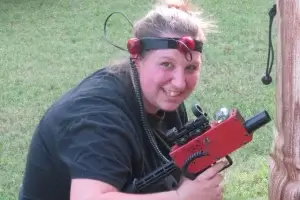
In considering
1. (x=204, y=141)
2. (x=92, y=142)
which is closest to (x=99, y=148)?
(x=92, y=142)

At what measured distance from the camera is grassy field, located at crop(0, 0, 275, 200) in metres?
4.69

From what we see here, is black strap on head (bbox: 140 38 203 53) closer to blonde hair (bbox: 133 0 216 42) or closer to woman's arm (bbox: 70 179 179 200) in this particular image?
blonde hair (bbox: 133 0 216 42)

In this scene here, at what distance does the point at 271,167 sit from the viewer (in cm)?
179

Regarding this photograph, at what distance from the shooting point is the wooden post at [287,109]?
1.55m

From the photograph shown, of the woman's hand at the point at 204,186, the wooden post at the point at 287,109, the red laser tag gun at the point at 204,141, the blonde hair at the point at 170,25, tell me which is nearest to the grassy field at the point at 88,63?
the blonde hair at the point at 170,25

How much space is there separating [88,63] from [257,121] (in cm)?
558

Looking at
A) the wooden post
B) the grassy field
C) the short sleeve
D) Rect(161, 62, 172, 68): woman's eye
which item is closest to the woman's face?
Rect(161, 62, 172, 68): woman's eye

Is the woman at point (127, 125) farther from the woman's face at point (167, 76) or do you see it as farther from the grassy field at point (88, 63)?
the grassy field at point (88, 63)

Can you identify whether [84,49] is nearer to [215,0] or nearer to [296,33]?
[215,0]

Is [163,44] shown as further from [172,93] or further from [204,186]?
[204,186]

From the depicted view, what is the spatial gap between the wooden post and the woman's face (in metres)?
0.54

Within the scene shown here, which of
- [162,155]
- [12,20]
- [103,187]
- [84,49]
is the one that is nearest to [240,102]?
[84,49]

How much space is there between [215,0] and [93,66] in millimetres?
3298

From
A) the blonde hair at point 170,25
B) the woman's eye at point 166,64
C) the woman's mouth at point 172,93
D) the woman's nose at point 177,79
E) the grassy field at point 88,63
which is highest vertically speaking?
the blonde hair at point 170,25
